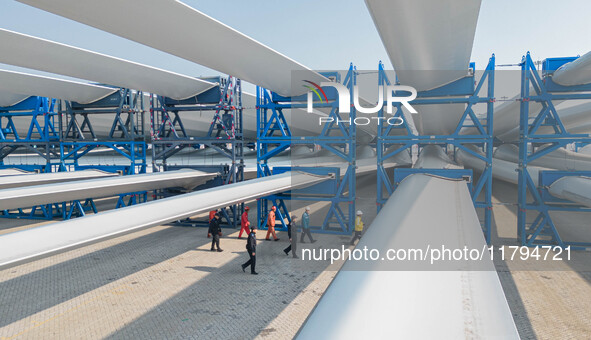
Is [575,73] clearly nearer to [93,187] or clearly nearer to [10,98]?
[93,187]

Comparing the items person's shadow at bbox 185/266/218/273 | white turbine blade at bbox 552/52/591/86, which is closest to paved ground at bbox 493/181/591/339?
white turbine blade at bbox 552/52/591/86

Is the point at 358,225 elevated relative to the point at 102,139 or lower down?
lower down

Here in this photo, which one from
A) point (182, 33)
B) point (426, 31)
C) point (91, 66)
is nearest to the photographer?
point (426, 31)

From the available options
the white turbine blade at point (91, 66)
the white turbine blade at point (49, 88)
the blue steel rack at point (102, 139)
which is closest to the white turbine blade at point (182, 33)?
the white turbine blade at point (91, 66)

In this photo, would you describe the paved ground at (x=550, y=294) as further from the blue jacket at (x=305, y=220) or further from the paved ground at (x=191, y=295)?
the blue jacket at (x=305, y=220)

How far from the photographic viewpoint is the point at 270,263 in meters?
10.0

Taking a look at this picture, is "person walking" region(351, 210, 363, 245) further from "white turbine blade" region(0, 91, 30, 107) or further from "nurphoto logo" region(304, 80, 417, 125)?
"white turbine blade" region(0, 91, 30, 107)

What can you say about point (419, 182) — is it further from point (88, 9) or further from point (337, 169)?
point (88, 9)

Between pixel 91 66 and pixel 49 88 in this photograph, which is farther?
pixel 49 88

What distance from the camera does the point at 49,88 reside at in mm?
13047

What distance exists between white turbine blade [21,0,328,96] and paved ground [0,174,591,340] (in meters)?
5.28

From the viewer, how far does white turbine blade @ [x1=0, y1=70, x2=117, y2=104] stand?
11938 mm

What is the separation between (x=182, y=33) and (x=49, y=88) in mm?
8347

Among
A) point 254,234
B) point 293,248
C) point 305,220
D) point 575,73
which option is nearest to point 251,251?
point 254,234
